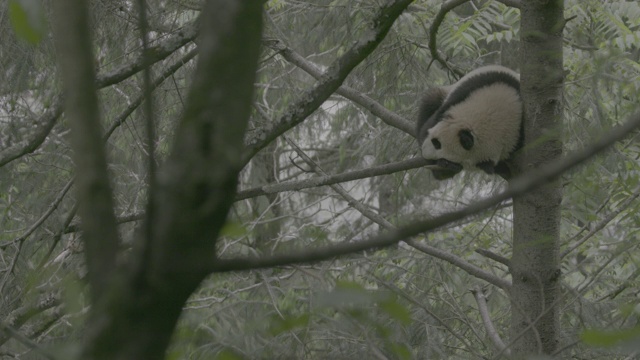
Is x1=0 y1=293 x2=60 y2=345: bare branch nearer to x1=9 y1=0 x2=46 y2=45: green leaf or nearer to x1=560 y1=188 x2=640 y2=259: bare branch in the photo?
x1=560 y1=188 x2=640 y2=259: bare branch

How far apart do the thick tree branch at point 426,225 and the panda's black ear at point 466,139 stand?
2938mm

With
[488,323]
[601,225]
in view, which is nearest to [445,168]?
[601,225]

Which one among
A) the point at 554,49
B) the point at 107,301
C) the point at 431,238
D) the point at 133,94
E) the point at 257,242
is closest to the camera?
the point at 107,301

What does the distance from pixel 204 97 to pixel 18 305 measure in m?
3.54

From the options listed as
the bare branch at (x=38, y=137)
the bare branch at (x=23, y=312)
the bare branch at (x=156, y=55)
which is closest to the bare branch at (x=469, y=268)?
the bare branch at (x=156, y=55)

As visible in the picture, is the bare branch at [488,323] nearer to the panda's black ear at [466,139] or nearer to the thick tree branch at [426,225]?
the panda's black ear at [466,139]

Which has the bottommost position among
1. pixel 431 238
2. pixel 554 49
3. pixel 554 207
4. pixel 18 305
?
pixel 18 305

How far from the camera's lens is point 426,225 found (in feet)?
2.76

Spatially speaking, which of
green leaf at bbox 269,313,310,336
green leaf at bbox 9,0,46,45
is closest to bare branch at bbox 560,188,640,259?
green leaf at bbox 269,313,310,336

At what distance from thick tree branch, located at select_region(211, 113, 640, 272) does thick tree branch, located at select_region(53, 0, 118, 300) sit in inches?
4.6

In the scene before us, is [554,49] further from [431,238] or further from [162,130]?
[431,238]

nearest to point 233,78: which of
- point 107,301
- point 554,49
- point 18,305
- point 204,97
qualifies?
point 204,97

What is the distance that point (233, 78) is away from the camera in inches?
31.8

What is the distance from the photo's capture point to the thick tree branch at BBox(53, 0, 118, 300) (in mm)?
768
